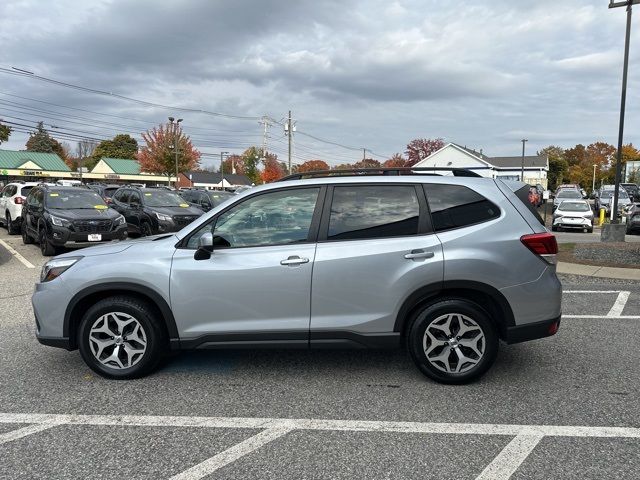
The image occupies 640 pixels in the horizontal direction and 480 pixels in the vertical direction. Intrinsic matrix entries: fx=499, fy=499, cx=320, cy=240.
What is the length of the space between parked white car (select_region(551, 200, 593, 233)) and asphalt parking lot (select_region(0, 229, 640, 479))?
18889mm

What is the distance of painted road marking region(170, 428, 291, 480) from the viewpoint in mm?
2848

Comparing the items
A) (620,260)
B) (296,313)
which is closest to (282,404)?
(296,313)

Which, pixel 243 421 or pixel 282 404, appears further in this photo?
pixel 282 404

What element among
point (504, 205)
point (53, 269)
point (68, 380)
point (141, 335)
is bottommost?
point (68, 380)

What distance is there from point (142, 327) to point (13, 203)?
14.5 metres

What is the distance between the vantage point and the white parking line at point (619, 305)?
6.64 metres

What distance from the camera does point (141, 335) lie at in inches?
165

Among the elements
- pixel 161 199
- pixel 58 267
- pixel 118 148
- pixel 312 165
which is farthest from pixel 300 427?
pixel 118 148

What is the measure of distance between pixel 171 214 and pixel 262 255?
10.9m

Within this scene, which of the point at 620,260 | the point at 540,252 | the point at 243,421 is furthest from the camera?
the point at 620,260

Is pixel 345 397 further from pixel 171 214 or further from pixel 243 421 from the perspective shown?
pixel 171 214

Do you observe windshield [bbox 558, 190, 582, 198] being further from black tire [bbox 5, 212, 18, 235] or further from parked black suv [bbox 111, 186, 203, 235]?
black tire [bbox 5, 212, 18, 235]

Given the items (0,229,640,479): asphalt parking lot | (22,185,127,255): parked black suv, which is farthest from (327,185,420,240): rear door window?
(22,185,127,255): parked black suv

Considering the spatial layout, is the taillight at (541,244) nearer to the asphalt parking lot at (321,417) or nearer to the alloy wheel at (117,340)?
the asphalt parking lot at (321,417)
